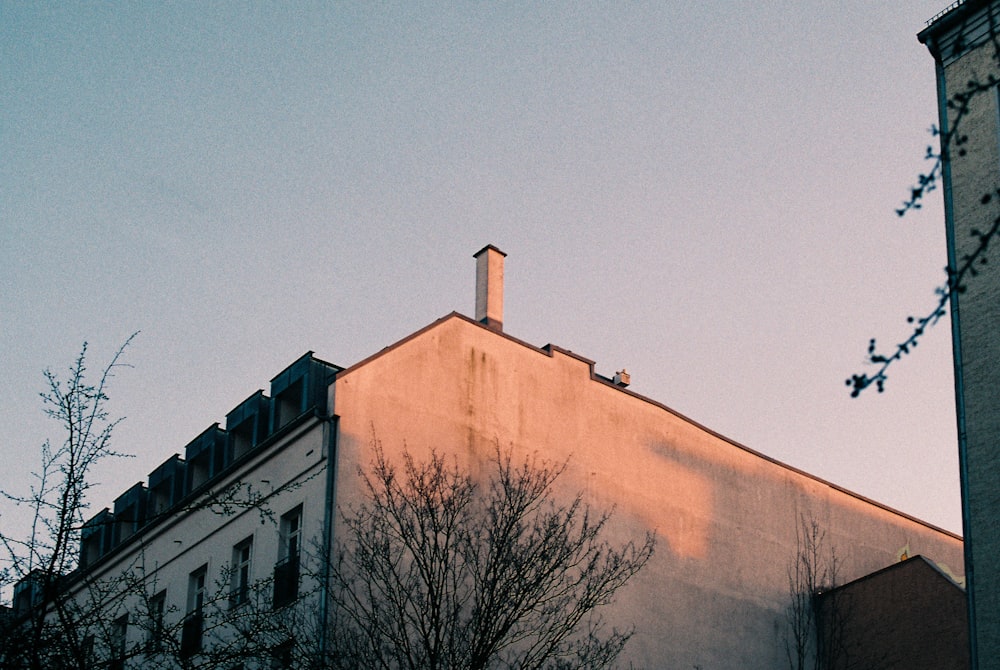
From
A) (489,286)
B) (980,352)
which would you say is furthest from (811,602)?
(980,352)

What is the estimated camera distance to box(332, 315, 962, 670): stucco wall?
29141mm

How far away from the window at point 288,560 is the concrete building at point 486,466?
40 mm

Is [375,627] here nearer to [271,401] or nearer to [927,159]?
[271,401]

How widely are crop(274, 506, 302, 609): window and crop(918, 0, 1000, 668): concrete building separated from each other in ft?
40.9

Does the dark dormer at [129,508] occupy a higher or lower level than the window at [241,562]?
higher

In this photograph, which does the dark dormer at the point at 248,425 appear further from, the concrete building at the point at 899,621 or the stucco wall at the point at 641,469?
the concrete building at the point at 899,621

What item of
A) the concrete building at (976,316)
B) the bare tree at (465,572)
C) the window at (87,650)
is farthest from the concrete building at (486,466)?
the concrete building at (976,316)

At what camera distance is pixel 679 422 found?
34156 millimetres

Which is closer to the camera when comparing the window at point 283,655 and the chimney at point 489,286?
the window at point 283,655

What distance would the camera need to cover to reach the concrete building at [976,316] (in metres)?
19.4

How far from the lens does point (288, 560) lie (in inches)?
1077

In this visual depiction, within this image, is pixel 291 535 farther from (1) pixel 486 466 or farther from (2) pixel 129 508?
(2) pixel 129 508

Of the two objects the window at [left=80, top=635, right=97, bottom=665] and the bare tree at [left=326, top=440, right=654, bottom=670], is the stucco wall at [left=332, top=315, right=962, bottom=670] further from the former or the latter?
the window at [left=80, top=635, right=97, bottom=665]

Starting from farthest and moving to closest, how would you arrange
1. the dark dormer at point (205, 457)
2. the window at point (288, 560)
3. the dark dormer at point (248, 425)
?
the dark dormer at point (205, 457)
the dark dormer at point (248, 425)
the window at point (288, 560)
